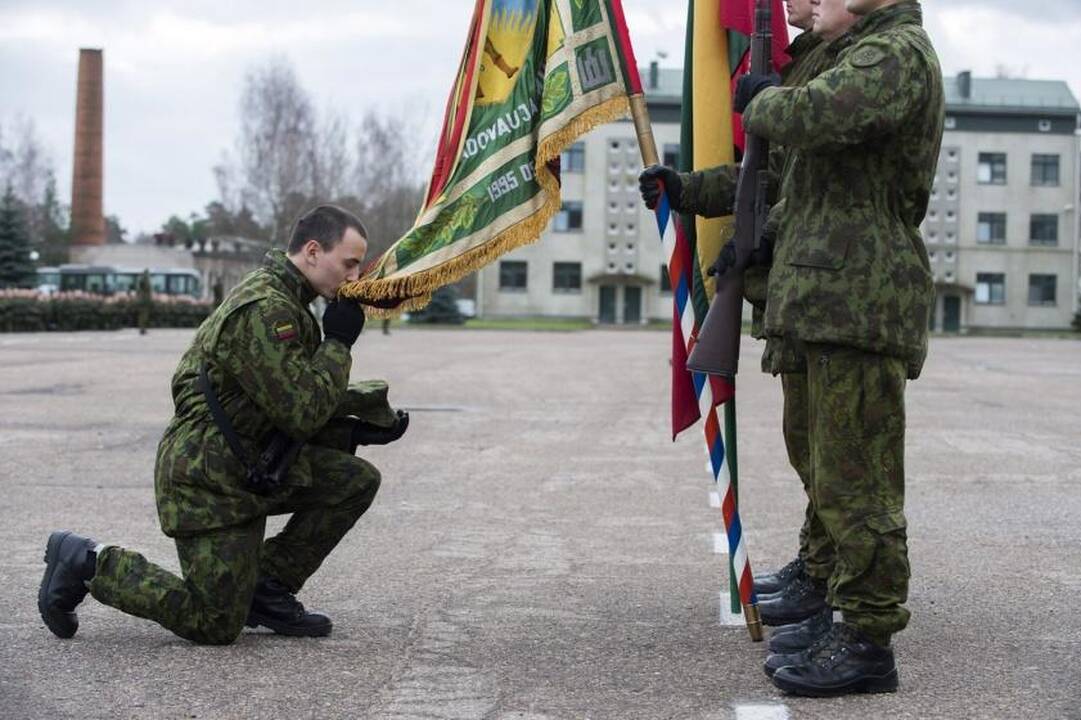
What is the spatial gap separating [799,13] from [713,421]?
1.49m

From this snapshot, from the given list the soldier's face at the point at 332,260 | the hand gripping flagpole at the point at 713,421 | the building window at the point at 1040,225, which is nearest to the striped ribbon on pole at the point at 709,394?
the hand gripping flagpole at the point at 713,421

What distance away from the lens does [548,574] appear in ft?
22.6

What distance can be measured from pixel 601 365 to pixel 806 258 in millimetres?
24498

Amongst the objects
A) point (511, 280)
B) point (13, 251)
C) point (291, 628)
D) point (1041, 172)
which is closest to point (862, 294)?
A: point (291, 628)

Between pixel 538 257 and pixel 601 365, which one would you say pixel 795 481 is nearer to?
pixel 601 365

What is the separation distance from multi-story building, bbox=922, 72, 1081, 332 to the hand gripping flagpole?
82.2 m

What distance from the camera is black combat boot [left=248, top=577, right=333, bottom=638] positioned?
17.8 feet

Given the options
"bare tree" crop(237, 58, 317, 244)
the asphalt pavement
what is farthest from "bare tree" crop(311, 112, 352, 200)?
the asphalt pavement

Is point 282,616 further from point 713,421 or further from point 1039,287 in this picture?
point 1039,287

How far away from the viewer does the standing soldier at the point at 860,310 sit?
182 inches

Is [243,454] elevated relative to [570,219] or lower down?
lower down

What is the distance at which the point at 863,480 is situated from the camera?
473 centimetres

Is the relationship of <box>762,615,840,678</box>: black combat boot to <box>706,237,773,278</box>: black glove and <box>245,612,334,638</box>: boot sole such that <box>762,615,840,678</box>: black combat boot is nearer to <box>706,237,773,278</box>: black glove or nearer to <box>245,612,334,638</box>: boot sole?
<box>706,237,773,278</box>: black glove

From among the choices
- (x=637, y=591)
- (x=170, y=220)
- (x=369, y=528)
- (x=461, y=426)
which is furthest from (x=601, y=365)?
(x=170, y=220)
